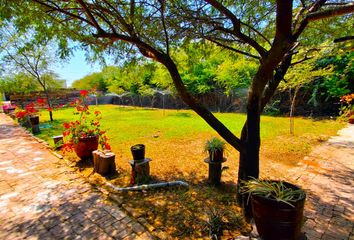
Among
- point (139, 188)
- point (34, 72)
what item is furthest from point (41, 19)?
point (34, 72)

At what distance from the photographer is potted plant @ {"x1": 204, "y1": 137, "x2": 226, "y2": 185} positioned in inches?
132

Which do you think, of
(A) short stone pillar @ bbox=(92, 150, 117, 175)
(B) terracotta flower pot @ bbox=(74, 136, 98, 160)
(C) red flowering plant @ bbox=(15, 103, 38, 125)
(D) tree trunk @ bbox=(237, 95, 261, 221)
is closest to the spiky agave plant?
(D) tree trunk @ bbox=(237, 95, 261, 221)

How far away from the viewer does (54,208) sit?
2883mm

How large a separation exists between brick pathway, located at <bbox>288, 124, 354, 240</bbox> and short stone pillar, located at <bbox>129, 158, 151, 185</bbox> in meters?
2.42

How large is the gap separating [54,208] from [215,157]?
2.50 metres

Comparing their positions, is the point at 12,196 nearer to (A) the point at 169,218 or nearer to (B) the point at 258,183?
(A) the point at 169,218

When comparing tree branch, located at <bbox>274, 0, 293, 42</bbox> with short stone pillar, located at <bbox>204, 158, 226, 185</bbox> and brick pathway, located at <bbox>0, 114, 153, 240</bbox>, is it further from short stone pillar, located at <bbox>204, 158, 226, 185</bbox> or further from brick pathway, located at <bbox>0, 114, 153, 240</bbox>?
brick pathway, located at <bbox>0, 114, 153, 240</bbox>

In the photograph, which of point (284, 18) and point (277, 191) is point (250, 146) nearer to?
point (277, 191)

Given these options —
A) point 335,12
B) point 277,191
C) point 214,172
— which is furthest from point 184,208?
point 335,12

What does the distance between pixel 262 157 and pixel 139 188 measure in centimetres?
306

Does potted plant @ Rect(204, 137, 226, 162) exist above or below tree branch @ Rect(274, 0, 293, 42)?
below

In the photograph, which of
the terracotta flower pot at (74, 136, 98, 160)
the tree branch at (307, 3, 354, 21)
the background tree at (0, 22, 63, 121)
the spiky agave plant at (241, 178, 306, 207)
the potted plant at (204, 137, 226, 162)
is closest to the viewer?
the tree branch at (307, 3, 354, 21)

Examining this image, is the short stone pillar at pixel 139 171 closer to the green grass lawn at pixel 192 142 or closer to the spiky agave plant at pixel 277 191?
the green grass lawn at pixel 192 142

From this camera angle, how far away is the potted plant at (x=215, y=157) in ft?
11.0
